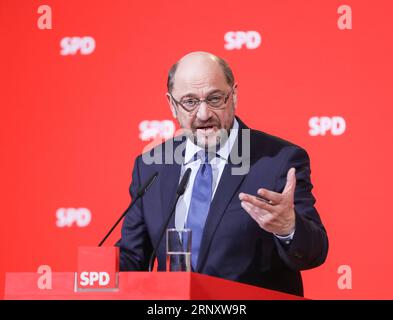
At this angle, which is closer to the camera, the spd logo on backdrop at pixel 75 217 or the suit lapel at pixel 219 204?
the suit lapel at pixel 219 204

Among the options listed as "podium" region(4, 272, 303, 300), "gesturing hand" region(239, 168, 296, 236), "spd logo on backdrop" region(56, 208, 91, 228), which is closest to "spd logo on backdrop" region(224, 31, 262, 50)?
"spd logo on backdrop" region(56, 208, 91, 228)

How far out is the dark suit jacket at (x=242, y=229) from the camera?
3.00 meters

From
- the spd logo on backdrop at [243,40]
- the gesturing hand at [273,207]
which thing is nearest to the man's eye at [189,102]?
the spd logo on backdrop at [243,40]

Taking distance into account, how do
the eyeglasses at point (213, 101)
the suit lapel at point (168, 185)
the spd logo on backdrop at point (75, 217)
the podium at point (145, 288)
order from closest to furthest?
the podium at point (145, 288)
the suit lapel at point (168, 185)
the eyeglasses at point (213, 101)
the spd logo on backdrop at point (75, 217)

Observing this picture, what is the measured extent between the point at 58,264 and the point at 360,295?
1421 mm

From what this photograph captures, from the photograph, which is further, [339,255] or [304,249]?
[339,255]

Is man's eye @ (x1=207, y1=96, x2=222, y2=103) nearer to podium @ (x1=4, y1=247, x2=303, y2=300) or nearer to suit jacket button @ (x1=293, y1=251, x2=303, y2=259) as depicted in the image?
suit jacket button @ (x1=293, y1=251, x2=303, y2=259)

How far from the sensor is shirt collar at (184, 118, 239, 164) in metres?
3.25

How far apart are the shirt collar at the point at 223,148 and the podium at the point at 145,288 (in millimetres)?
997

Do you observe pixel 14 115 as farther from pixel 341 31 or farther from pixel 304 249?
pixel 304 249

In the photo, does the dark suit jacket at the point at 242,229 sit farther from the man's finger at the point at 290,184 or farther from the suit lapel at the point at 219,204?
the man's finger at the point at 290,184
